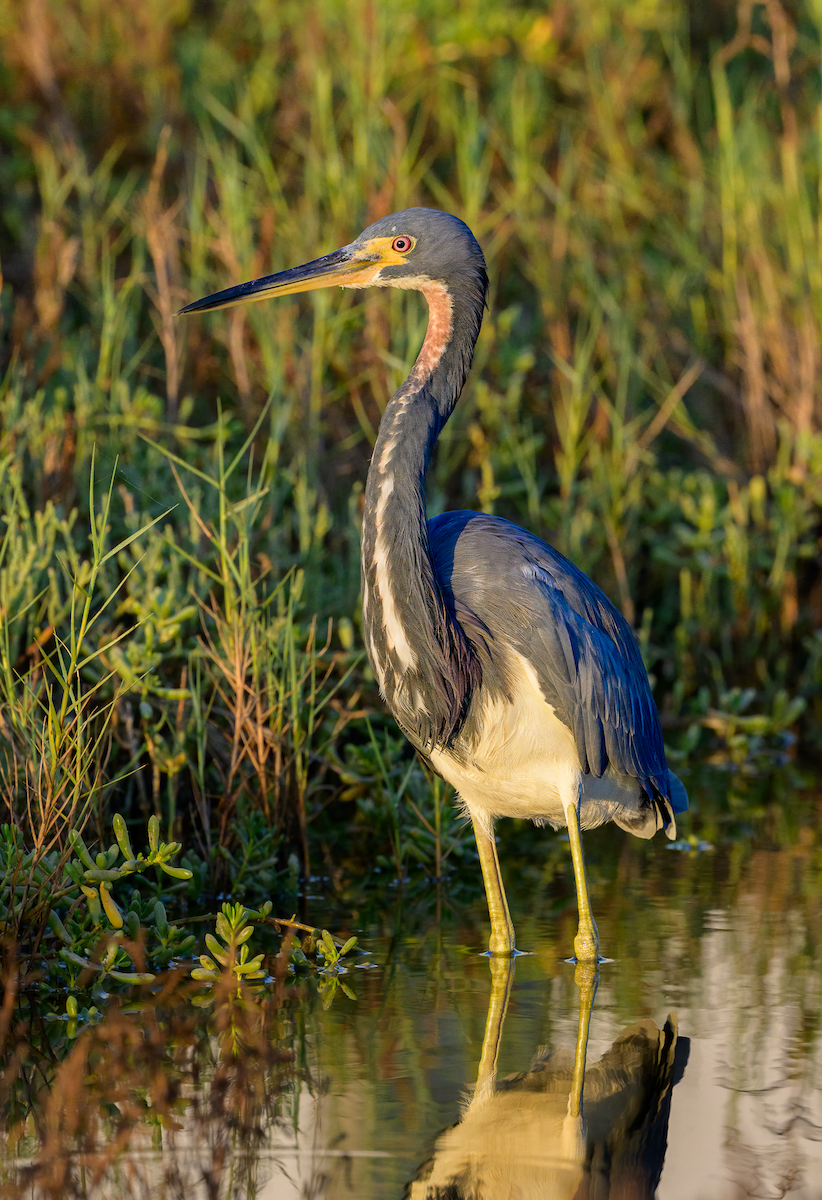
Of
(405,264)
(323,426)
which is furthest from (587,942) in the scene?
(323,426)

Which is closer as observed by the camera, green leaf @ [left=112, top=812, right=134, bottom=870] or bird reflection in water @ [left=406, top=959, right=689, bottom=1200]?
bird reflection in water @ [left=406, top=959, right=689, bottom=1200]

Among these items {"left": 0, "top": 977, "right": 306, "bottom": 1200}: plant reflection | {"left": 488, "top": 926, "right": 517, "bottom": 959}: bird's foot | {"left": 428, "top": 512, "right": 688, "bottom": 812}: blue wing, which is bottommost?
{"left": 488, "top": 926, "right": 517, "bottom": 959}: bird's foot

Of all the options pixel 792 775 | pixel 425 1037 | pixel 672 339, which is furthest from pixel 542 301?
pixel 425 1037

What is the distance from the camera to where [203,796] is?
4547 millimetres

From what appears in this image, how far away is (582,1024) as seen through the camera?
3793 millimetres

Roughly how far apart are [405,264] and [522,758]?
4.67 ft

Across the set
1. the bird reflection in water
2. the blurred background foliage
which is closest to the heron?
the blurred background foliage

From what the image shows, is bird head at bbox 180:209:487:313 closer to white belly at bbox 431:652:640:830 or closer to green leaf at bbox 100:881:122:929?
white belly at bbox 431:652:640:830

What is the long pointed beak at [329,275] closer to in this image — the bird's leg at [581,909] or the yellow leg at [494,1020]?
the bird's leg at [581,909]

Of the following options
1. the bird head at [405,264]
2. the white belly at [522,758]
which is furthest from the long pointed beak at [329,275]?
the white belly at [522,758]

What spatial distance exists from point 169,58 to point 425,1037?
651 cm

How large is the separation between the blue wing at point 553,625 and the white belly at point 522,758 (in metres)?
0.05

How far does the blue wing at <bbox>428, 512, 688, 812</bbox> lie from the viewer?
13.4 feet

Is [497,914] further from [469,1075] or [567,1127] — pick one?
[567,1127]
